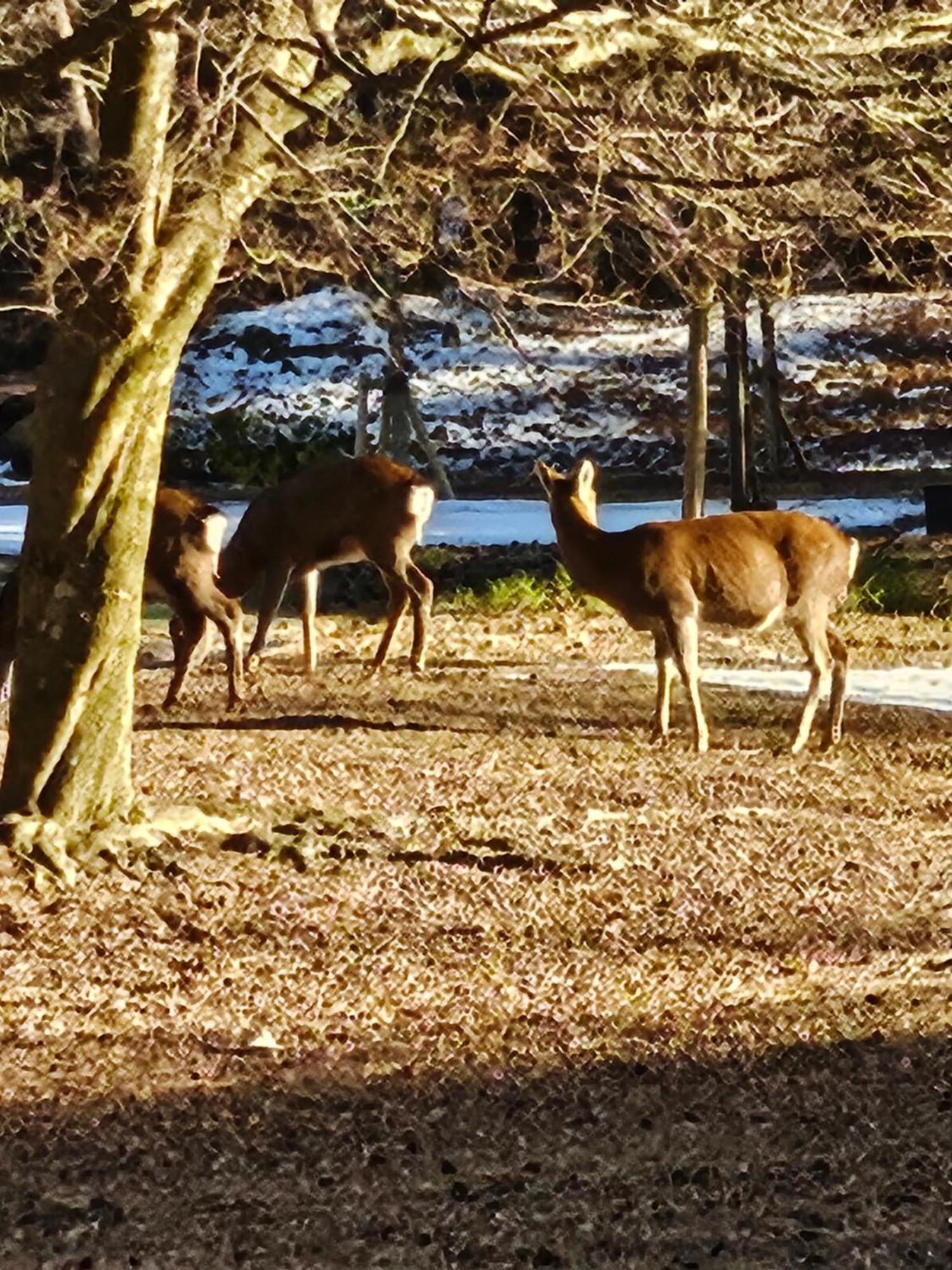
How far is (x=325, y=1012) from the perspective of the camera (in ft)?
25.1

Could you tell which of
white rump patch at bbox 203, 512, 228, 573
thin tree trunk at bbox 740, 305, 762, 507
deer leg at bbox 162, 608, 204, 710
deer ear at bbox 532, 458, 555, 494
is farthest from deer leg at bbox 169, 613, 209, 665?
thin tree trunk at bbox 740, 305, 762, 507

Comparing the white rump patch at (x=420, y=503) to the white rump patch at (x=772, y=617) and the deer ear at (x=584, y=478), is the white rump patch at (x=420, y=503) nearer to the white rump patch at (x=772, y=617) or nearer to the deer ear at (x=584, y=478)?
the deer ear at (x=584, y=478)

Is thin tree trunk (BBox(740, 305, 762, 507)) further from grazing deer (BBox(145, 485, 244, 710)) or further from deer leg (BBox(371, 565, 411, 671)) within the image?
grazing deer (BBox(145, 485, 244, 710))

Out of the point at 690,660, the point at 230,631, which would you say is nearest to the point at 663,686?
the point at 690,660

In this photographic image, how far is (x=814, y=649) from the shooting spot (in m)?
12.9

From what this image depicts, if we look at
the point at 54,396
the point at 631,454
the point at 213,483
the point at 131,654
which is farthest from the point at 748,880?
the point at 631,454

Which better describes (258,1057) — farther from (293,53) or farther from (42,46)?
(42,46)

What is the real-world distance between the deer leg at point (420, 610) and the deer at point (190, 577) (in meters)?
1.31

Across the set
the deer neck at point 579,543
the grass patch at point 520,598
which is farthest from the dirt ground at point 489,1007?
the grass patch at point 520,598

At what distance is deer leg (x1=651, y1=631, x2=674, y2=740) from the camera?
492 inches

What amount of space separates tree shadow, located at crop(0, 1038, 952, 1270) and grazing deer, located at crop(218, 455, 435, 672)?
7.94 m

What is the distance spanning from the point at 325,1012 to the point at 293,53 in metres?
3.46

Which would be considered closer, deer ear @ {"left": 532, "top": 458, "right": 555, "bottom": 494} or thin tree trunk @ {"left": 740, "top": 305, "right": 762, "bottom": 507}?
deer ear @ {"left": 532, "top": 458, "right": 555, "bottom": 494}

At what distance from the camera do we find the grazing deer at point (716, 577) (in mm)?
12586
